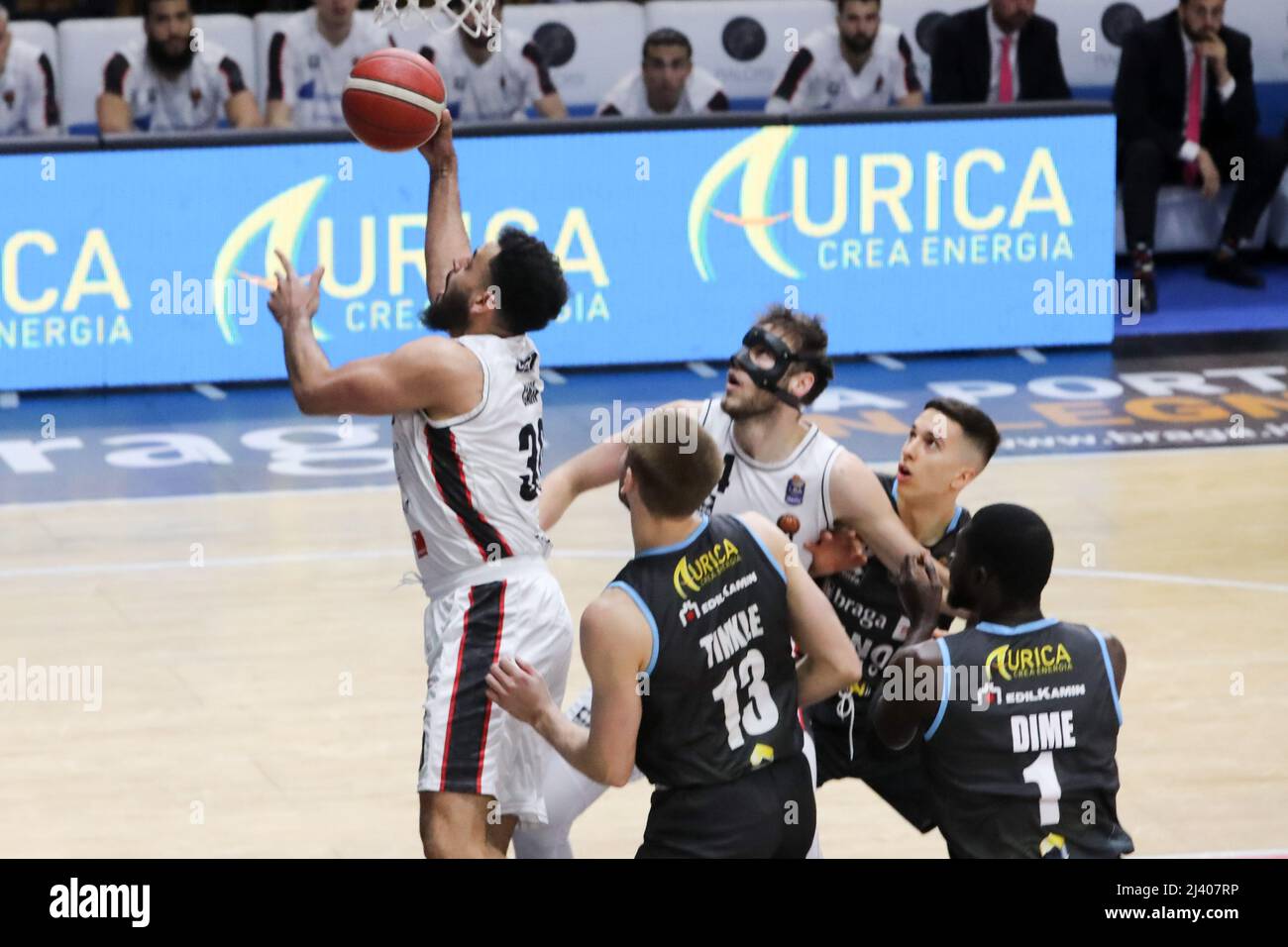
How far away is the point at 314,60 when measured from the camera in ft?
47.5

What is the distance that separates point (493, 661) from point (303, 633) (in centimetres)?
344

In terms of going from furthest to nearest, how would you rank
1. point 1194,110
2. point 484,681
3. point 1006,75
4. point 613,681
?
point 1194,110, point 1006,75, point 484,681, point 613,681

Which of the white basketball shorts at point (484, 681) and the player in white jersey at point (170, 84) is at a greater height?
the player in white jersey at point (170, 84)

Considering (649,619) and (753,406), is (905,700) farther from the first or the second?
(753,406)

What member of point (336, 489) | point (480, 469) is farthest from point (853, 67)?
point (480, 469)

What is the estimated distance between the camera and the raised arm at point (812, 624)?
16.8 feet

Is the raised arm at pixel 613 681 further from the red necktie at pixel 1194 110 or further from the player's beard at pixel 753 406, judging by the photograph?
the red necktie at pixel 1194 110

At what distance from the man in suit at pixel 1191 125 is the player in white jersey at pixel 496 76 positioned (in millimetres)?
4226

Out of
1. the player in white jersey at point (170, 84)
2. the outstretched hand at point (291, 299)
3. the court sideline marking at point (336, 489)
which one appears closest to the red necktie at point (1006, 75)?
the court sideline marking at point (336, 489)

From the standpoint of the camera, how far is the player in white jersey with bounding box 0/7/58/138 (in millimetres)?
14266

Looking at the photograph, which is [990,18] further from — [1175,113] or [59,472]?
[59,472]
